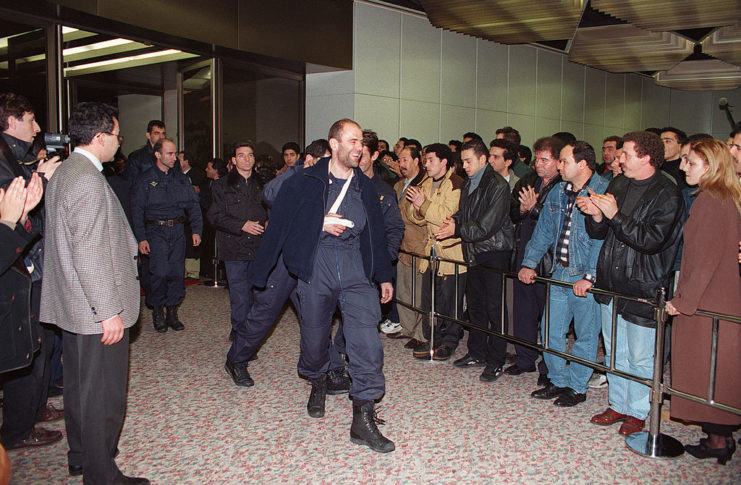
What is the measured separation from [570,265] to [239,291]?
303 centimetres

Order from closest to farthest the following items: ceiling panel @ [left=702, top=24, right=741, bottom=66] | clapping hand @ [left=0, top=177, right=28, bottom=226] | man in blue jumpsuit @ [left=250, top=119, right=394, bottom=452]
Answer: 1. clapping hand @ [left=0, top=177, right=28, bottom=226]
2. man in blue jumpsuit @ [left=250, top=119, right=394, bottom=452]
3. ceiling panel @ [left=702, top=24, right=741, bottom=66]

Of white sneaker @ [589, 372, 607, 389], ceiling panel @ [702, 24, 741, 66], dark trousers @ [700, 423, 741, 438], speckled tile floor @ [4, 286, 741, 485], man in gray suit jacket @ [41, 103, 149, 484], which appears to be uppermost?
ceiling panel @ [702, 24, 741, 66]

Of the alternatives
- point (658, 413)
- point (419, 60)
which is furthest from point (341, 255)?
point (419, 60)

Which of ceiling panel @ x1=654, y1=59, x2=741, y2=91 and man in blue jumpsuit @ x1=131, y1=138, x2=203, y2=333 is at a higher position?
ceiling panel @ x1=654, y1=59, x2=741, y2=91

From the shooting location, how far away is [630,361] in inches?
151

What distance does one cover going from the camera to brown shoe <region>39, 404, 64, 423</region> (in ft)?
13.3

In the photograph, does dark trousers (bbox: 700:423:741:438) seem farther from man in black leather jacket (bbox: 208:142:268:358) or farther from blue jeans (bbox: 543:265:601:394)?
man in black leather jacket (bbox: 208:142:268:358)

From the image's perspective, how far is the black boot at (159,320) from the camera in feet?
20.8

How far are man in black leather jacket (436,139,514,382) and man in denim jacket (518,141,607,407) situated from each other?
17.1 inches

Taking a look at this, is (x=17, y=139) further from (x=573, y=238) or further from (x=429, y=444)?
(x=573, y=238)

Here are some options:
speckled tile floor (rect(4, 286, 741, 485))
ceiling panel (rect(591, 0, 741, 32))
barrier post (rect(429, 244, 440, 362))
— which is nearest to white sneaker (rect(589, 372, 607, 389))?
speckled tile floor (rect(4, 286, 741, 485))

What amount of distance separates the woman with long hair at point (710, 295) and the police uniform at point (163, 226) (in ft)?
16.1

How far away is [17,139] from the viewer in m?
3.75

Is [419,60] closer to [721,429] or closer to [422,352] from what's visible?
[422,352]
